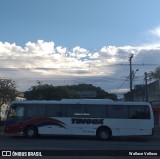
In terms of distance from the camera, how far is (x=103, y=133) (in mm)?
29094

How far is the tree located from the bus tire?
33539mm

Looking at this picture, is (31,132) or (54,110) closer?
(31,132)

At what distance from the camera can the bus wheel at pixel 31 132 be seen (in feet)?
96.4

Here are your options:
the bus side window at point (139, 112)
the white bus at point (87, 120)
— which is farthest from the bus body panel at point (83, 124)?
the bus side window at point (139, 112)

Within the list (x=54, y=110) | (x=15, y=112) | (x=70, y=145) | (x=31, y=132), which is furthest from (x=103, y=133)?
(x=70, y=145)

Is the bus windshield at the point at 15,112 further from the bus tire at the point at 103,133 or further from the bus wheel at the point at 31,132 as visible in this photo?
the bus tire at the point at 103,133

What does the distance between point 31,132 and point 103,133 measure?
512 cm

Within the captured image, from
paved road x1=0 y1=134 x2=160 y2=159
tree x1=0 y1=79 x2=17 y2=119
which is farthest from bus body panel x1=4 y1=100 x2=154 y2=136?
tree x1=0 y1=79 x2=17 y2=119

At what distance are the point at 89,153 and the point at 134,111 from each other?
2366cm

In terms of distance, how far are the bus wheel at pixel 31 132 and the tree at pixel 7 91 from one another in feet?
104

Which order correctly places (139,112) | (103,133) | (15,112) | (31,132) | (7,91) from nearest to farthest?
(103,133) < (31,132) < (139,112) < (15,112) < (7,91)

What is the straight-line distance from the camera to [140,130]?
2925cm

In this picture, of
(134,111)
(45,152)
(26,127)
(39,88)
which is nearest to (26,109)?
(26,127)

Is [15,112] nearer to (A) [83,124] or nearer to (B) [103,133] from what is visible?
(A) [83,124]
